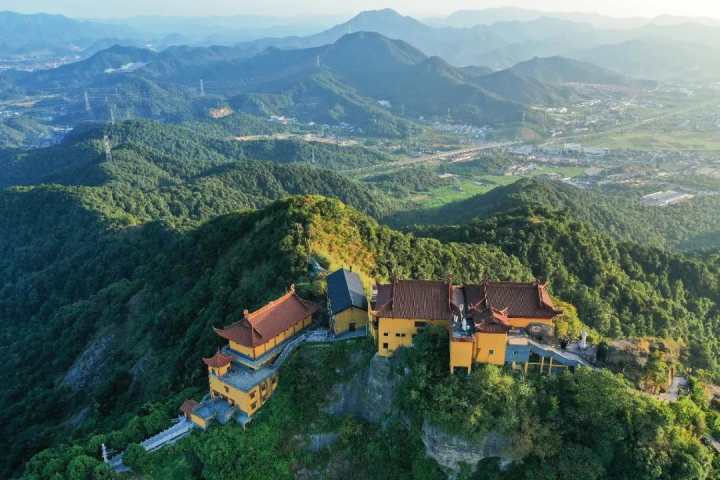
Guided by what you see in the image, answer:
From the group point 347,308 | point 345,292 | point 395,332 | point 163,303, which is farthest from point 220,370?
point 163,303

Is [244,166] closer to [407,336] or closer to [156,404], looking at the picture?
[156,404]

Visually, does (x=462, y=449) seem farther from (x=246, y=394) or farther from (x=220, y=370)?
(x=220, y=370)

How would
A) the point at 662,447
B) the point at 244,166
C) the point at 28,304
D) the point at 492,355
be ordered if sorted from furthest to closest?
the point at 244,166, the point at 28,304, the point at 492,355, the point at 662,447

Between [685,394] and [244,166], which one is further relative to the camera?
[244,166]

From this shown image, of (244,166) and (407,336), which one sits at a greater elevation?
(407,336)

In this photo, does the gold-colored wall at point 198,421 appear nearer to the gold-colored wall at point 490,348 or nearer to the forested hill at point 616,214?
the gold-colored wall at point 490,348

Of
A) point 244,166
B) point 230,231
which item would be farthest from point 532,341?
point 244,166
